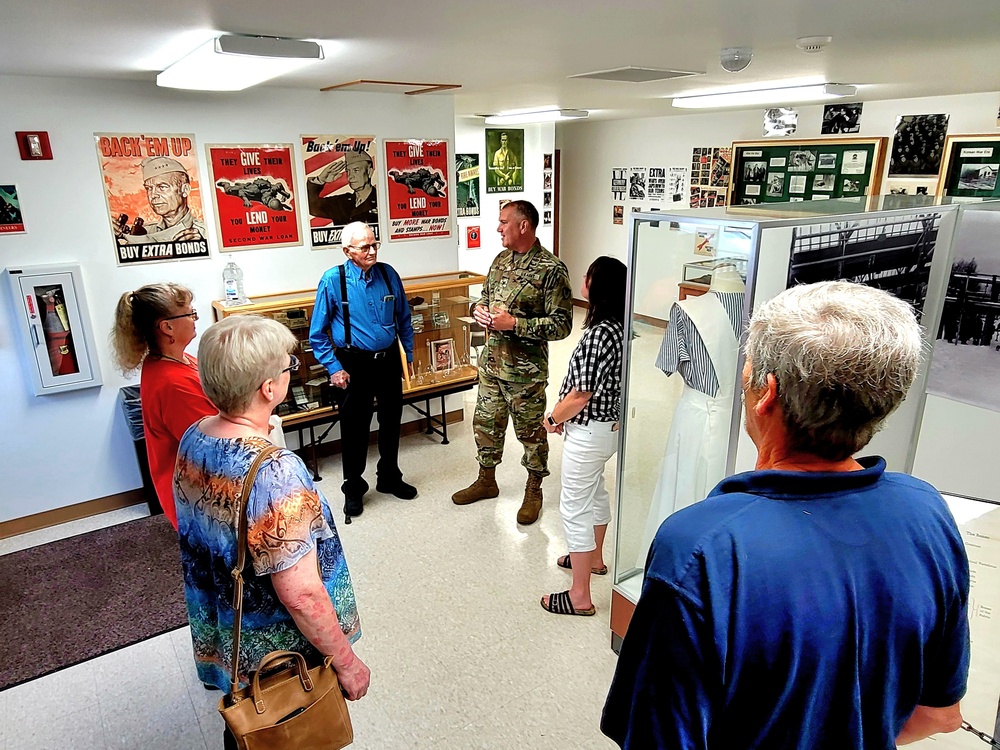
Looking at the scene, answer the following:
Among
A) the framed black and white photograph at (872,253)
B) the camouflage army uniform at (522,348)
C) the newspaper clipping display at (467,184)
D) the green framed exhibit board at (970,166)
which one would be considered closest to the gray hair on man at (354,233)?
the camouflage army uniform at (522,348)

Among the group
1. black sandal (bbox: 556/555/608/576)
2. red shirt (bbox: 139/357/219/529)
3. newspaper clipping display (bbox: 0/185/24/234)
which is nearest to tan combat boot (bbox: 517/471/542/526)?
black sandal (bbox: 556/555/608/576)

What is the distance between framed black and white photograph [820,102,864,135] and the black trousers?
13.1 ft

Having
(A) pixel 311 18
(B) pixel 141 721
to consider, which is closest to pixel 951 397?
(A) pixel 311 18

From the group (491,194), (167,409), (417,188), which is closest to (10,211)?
(167,409)

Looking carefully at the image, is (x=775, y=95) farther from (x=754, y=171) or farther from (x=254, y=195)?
(x=254, y=195)

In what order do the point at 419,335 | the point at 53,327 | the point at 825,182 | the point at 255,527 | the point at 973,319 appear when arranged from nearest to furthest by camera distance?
the point at 255,527 < the point at 973,319 < the point at 53,327 < the point at 419,335 < the point at 825,182

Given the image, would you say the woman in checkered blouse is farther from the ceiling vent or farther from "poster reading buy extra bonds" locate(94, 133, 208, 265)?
"poster reading buy extra bonds" locate(94, 133, 208, 265)

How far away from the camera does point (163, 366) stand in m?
2.03

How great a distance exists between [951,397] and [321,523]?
2.19 metres

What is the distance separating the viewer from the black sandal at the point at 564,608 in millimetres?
2805

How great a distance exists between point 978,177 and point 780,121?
5.35ft

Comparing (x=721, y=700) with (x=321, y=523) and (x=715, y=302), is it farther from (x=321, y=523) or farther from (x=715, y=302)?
(x=715, y=302)

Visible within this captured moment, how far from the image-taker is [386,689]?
7.97 ft

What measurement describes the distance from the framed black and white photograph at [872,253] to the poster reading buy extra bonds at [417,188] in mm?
3065
